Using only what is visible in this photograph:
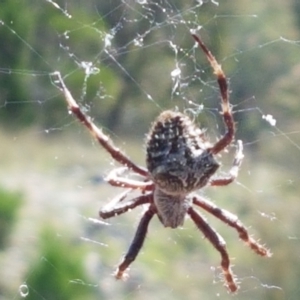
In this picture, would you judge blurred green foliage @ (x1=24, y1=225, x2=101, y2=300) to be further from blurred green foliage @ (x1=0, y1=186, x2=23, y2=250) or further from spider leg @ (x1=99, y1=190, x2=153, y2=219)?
spider leg @ (x1=99, y1=190, x2=153, y2=219)

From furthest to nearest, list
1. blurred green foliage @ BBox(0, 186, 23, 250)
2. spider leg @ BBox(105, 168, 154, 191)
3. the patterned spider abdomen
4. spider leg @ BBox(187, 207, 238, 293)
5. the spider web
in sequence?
1. blurred green foliage @ BBox(0, 186, 23, 250)
2. the spider web
3. spider leg @ BBox(187, 207, 238, 293)
4. spider leg @ BBox(105, 168, 154, 191)
5. the patterned spider abdomen

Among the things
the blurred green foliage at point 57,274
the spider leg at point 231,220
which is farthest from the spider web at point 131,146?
the spider leg at point 231,220

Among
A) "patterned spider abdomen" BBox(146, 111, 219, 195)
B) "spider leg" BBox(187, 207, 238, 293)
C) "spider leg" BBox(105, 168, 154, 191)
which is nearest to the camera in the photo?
"patterned spider abdomen" BBox(146, 111, 219, 195)

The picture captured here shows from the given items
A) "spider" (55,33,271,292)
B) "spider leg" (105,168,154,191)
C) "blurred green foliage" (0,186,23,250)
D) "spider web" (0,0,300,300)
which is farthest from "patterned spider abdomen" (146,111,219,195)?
"blurred green foliage" (0,186,23,250)

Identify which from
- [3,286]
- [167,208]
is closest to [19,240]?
[3,286]

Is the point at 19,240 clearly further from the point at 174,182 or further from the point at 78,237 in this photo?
the point at 174,182

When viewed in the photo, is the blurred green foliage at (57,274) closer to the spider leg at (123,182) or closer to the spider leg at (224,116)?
the spider leg at (123,182)

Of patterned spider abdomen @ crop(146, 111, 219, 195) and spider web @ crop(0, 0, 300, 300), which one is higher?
patterned spider abdomen @ crop(146, 111, 219, 195)

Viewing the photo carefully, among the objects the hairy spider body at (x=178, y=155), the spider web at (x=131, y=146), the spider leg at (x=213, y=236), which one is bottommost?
the spider web at (x=131, y=146)
